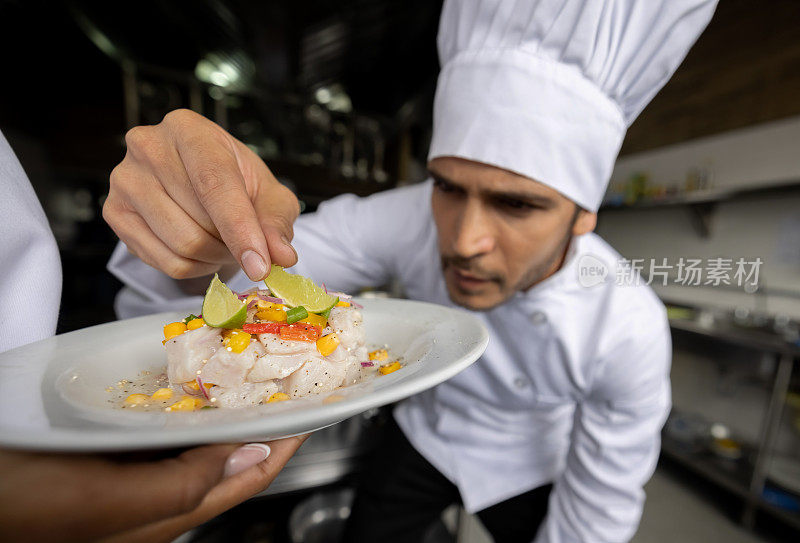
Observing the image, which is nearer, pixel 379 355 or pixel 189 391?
pixel 189 391

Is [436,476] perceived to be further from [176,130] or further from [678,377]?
[678,377]

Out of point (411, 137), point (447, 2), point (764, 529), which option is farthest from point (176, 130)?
point (411, 137)

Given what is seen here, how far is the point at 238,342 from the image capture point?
57 centimetres

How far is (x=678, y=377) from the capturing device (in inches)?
120

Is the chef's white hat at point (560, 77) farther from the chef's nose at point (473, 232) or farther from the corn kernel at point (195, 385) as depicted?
the corn kernel at point (195, 385)

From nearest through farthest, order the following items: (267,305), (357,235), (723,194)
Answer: (267,305)
(357,235)
(723,194)

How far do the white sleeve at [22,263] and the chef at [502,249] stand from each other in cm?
15

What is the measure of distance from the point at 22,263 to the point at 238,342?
53 cm

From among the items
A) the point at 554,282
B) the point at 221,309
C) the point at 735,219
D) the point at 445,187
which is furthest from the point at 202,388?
the point at 735,219

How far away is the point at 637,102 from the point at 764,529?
3.11 meters

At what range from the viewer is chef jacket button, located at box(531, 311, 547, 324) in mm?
1185

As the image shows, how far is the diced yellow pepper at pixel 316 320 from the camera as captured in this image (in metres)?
0.65

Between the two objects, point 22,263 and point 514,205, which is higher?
point 514,205

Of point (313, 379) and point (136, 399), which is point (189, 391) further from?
point (313, 379)
